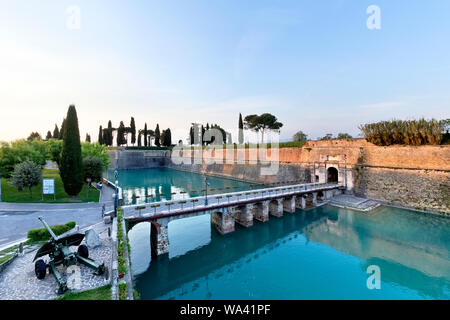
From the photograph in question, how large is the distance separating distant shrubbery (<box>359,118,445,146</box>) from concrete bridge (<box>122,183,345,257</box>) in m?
7.95

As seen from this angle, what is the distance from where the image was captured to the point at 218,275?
37.8ft

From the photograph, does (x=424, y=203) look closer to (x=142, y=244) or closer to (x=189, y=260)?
(x=189, y=260)

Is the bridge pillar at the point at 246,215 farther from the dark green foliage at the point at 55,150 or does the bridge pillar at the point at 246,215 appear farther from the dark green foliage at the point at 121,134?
the dark green foliage at the point at 121,134

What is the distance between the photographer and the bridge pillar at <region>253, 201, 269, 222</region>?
61.3 ft

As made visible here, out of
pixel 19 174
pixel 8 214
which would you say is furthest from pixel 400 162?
pixel 19 174

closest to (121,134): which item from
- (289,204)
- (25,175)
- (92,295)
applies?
(25,175)

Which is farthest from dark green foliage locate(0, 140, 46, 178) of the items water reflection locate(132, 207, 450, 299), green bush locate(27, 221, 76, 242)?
water reflection locate(132, 207, 450, 299)

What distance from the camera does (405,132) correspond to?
2314 centimetres

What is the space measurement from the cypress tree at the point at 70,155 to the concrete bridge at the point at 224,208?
10196 mm

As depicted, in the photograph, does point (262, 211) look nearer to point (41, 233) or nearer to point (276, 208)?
point (276, 208)

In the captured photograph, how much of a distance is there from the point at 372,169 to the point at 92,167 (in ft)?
108

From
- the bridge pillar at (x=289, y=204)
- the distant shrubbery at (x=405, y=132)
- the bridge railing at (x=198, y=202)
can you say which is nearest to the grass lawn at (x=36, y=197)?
the bridge railing at (x=198, y=202)

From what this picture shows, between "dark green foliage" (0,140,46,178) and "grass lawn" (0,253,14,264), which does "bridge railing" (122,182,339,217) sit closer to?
"grass lawn" (0,253,14,264)
